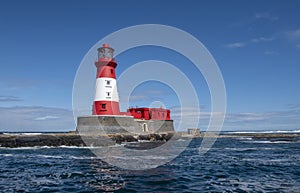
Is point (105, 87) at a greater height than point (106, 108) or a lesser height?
greater

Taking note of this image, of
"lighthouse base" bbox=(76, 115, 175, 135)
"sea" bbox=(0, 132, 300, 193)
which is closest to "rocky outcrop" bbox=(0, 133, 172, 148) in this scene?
"lighthouse base" bbox=(76, 115, 175, 135)

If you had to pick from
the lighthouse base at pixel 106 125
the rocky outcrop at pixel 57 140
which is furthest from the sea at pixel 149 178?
the lighthouse base at pixel 106 125

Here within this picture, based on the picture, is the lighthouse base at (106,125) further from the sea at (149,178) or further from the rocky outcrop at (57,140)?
the sea at (149,178)

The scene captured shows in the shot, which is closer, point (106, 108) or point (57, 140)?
point (57, 140)

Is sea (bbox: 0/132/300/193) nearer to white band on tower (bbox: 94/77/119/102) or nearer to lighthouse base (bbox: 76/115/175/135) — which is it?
lighthouse base (bbox: 76/115/175/135)

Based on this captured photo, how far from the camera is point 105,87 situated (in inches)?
1539

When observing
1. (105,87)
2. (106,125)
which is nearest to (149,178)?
(106,125)

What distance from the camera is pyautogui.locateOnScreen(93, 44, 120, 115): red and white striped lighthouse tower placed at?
3878 cm

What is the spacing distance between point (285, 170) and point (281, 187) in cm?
477

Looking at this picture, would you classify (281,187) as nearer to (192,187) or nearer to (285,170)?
(192,187)

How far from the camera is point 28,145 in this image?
33.2 metres

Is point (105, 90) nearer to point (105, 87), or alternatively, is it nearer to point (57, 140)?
point (105, 87)

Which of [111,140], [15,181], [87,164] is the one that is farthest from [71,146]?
[15,181]

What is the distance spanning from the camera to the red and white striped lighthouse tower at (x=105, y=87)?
38781 mm
